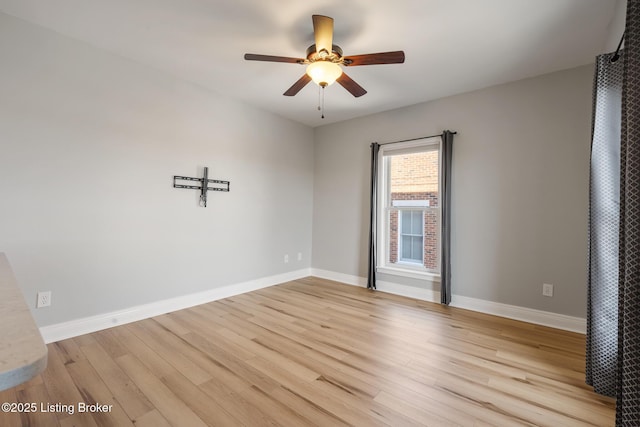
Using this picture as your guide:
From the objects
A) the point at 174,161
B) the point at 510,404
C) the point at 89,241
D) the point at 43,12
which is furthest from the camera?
the point at 174,161

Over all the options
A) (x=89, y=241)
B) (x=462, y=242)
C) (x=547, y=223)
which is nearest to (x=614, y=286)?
(x=547, y=223)

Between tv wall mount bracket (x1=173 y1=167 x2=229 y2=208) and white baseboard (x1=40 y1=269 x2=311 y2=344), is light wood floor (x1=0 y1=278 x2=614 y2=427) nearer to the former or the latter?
white baseboard (x1=40 y1=269 x2=311 y2=344)

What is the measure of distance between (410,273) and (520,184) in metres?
1.71

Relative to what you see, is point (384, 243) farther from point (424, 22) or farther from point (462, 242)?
point (424, 22)

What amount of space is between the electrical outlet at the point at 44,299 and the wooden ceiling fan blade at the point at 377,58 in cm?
321

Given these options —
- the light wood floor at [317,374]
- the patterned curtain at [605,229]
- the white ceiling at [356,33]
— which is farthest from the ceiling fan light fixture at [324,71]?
the light wood floor at [317,374]

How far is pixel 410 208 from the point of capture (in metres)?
4.07

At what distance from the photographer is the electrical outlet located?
2396mm

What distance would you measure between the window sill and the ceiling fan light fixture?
2.76m

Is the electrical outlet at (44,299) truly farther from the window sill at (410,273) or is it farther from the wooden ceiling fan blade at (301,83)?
the window sill at (410,273)

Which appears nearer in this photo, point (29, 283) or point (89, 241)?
point (29, 283)

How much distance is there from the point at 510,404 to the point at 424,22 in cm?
282

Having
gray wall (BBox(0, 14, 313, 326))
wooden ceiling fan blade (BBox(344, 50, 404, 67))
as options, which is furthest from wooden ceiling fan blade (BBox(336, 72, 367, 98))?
gray wall (BBox(0, 14, 313, 326))

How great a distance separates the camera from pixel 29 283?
2346 mm
